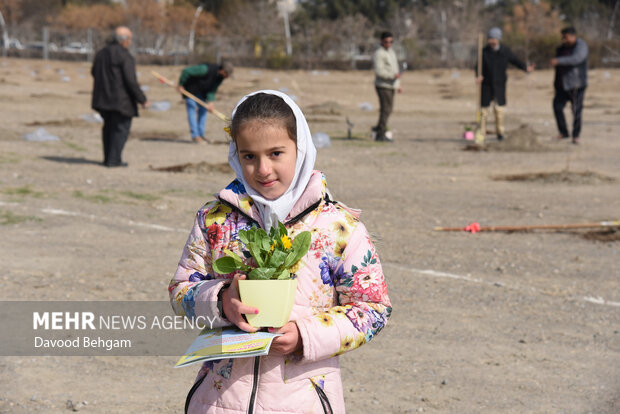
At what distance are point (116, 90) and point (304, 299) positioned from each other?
9.93 metres

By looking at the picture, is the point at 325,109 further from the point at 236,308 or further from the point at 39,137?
the point at 236,308

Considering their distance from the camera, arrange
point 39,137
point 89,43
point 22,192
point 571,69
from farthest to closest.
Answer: point 89,43 → point 571,69 → point 39,137 → point 22,192

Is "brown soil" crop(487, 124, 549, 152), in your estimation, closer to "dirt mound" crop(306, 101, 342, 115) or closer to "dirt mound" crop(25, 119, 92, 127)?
"dirt mound" crop(25, 119, 92, 127)

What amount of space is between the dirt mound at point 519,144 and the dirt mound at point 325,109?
26.4 feet

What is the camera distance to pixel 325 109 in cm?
2419

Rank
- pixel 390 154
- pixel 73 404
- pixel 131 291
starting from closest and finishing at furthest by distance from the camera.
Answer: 1. pixel 73 404
2. pixel 131 291
3. pixel 390 154

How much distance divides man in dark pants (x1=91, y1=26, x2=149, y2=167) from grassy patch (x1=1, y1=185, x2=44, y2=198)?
6.41ft

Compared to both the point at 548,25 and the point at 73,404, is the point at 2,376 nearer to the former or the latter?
the point at 73,404

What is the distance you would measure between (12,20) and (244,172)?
67.1 meters

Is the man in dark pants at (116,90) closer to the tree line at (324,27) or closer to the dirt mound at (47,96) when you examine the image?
the dirt mound at (47,96)

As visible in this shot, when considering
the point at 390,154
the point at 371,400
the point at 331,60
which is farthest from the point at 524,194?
the point at 331,60

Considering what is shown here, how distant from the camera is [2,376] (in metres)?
4.61

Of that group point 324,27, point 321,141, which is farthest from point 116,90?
point 324,27

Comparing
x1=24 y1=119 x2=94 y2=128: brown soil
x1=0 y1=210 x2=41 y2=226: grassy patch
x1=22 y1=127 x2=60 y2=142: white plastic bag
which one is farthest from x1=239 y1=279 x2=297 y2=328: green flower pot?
x1=24 y1=119 x2=94 y2=128: brown soil
